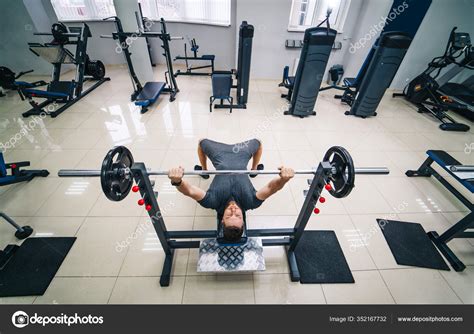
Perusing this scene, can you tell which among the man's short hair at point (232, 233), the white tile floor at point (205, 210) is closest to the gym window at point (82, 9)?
the white tile floor at point (205, 210)

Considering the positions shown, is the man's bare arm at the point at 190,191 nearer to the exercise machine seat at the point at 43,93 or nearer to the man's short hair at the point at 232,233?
the man's short hair at the point at 232,233

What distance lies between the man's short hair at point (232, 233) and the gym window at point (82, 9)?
7.34m

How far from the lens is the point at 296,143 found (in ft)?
12.1

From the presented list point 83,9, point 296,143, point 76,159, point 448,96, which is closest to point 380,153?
point 296,143

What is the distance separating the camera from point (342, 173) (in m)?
1.52

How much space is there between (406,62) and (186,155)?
6250mm

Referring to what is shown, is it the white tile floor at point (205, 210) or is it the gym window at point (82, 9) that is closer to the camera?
the white tile floor at point (205, 210)

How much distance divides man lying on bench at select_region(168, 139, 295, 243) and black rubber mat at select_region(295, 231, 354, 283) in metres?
0.82

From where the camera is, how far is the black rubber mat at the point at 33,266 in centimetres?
180

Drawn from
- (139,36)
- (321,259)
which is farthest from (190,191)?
(139,36)
